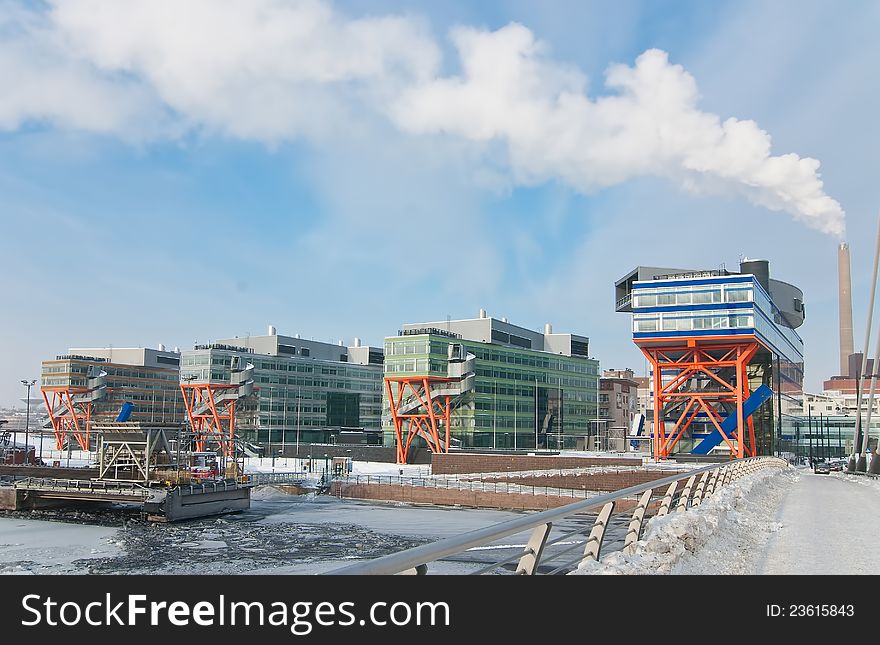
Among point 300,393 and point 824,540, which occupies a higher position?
point 300,393

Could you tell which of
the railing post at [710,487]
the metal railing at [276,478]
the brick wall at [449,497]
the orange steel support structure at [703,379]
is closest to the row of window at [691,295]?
the orange steel support structure at [703,379]

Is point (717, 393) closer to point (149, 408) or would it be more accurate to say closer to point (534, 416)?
point (534, 416)

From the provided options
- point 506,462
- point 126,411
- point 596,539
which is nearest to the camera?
point 596,539

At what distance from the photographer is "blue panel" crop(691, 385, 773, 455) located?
8369 cm

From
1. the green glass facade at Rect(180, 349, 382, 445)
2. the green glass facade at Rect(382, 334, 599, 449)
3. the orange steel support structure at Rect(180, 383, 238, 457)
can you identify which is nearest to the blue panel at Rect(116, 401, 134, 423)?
the orange steel support structure at Rect(180, 383, 238, 457)

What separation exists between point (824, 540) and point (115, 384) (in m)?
164

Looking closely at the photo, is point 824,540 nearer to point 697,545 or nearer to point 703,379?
point 697,545

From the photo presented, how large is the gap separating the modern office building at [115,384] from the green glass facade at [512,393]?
71.8m

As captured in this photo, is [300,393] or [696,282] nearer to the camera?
[696,282]

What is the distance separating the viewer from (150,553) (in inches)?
1663

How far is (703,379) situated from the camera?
291 ft

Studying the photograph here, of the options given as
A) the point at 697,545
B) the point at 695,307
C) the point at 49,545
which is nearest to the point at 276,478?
the point at 49,545
